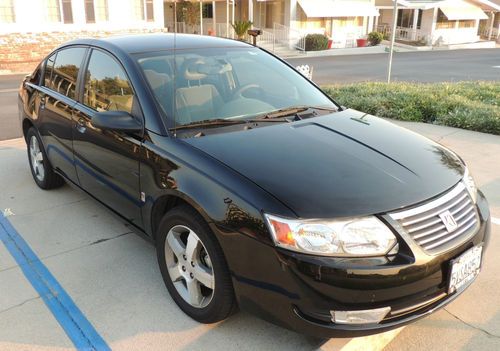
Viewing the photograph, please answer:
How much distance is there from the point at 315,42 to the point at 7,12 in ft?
56.7

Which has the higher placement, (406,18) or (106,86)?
(106,86)

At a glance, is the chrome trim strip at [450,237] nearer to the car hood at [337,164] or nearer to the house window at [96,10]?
the car hood at [337,164]

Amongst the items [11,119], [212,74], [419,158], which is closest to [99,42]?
[212,74]

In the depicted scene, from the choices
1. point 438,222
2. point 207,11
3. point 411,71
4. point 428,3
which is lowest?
point 411,71

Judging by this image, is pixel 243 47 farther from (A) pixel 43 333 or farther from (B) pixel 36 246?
(A) pixel 43 333

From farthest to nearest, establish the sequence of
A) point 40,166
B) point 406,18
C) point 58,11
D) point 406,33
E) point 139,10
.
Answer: point 406,18, point 406,33, point 139,10, point 58,11, point 40,166

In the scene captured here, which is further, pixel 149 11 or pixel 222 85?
pixel 149 11

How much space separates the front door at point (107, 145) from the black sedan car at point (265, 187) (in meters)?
0.02

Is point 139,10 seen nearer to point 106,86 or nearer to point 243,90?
point 106,86

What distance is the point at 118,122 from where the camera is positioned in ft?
10.1

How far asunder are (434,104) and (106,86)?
622 cm

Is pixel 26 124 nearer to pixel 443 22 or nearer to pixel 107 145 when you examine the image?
pixel 107 145

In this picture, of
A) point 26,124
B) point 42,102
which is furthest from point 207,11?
point 42,102

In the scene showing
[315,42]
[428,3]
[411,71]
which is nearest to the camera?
[411,71]
